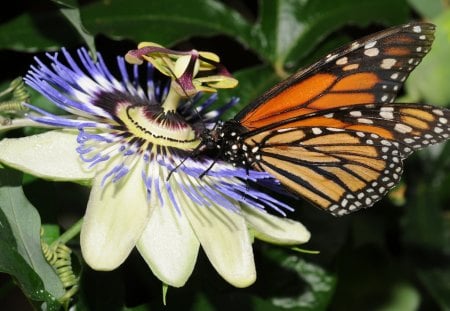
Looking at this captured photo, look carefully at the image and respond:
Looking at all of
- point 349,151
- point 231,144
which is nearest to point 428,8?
point 349,151

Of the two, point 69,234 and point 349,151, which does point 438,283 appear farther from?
point 69,234

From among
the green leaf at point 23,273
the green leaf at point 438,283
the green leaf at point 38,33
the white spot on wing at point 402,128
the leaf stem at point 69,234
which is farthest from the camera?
the green leaf at point 438,283

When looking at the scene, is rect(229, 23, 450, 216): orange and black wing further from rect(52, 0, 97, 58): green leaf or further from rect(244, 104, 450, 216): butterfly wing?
rect(52, 0, 97, 58): green leaf

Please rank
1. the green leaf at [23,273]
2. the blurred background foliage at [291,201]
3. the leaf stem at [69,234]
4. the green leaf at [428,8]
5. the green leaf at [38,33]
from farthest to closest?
the green leaf at [428,8] → the green leaf at [38,33] → the blurred background foliage at [291,201] → the leaf stem at [69,234] → the green leaf at [23,273]

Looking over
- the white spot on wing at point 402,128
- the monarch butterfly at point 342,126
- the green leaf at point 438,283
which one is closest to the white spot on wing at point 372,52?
the monarch butterfly at point 342,126

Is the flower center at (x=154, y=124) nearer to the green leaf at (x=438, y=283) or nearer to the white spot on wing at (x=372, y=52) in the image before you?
the white spot on wing at (x=372, y=52)

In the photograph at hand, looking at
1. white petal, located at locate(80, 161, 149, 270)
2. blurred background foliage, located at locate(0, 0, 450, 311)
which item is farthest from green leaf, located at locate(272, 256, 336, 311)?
white petal, located at locate(80, 161, 149, 270)

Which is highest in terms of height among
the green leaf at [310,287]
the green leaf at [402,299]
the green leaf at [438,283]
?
the green leaf at [310,287]

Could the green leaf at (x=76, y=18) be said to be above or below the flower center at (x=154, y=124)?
above
